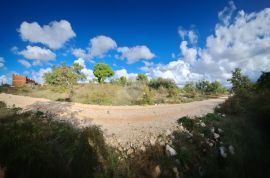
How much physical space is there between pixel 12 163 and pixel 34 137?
0.99m

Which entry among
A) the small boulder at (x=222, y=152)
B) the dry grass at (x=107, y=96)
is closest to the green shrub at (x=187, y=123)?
the small boulder at (x=222, y=152)

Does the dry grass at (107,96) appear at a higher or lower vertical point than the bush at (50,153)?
higher

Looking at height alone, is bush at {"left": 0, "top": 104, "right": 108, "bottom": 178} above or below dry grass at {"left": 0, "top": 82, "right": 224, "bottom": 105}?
below

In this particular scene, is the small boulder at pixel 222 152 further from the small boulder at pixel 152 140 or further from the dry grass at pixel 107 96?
the dry grass at pixel 107 96

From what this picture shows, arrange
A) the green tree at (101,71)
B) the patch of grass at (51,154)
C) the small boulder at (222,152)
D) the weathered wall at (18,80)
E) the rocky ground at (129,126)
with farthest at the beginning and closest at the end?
the green tree at (101,71), the weathered wall at (18,80), the rocky ground at (129,126), the small boulder at (222,152), the patch of grass at (51,154)

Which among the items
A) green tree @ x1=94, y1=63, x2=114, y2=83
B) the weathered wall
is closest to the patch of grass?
the weathered wall

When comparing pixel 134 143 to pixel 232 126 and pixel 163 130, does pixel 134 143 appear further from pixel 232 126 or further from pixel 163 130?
pixel 232 126

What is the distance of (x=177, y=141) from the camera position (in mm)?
6094

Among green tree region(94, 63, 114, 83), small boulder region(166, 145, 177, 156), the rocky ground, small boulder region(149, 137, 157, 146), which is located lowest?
small boulder region(166, 145, 177, 156)

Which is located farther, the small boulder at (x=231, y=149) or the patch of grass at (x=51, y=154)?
the small boulder at (x=231, y=149)

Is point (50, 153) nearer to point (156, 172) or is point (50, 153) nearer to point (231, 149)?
point (156, 172)

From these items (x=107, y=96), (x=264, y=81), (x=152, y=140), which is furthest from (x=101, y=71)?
(x=152, y=140)

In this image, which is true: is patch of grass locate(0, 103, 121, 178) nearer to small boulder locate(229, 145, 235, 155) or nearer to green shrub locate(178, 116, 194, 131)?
green shrub locate(178, 116, 194, 131)

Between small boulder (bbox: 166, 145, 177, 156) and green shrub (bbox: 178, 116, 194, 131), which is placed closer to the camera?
small boulder (bbox: 166, 145, 177, 156)
